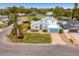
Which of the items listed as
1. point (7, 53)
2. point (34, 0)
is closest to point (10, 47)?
point (7, 53)

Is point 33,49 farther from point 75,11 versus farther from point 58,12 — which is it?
point 75,11

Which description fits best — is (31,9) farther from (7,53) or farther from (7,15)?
(7,53)

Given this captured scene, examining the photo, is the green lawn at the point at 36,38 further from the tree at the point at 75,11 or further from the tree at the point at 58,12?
the tree at the point at 75,11

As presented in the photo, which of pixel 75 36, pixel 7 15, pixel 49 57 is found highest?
pixel 7 15

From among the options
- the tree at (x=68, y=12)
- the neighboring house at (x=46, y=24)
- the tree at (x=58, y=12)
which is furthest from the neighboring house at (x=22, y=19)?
the tree at (x=68, y=12)

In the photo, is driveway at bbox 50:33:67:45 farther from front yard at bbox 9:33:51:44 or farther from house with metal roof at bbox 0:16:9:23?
house with metal roof at bbox 0:16:9:23

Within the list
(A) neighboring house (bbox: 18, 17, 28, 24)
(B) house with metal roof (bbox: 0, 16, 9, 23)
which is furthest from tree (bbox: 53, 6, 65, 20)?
(B) house with metal roof (bbox: 0, 16, 9, 23)
